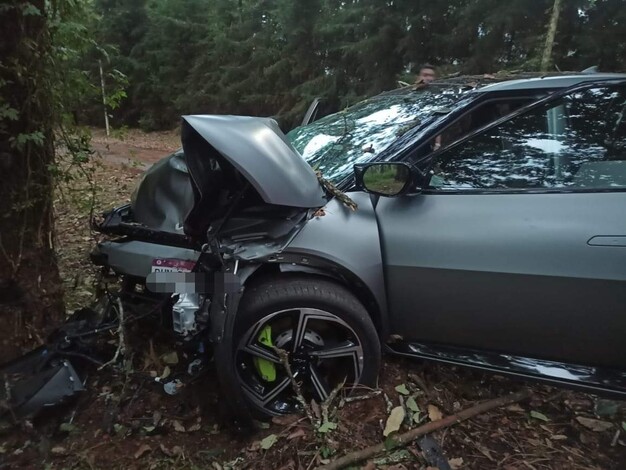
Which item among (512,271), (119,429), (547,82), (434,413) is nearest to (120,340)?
(119,429)

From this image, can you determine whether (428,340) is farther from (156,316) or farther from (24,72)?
(24,72)

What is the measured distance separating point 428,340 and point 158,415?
150 centimetres

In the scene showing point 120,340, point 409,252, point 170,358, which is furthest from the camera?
point 170,358

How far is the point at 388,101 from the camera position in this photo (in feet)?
10.5

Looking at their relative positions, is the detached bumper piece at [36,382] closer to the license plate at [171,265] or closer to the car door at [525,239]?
the license plate at [171,265]

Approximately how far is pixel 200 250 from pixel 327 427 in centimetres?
112

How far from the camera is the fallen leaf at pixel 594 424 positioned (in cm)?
248

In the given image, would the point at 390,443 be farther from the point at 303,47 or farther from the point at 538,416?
the point at 303,47

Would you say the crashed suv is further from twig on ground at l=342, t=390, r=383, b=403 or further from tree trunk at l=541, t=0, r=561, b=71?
tree trunk at l=541, t=0, r=561, b=71

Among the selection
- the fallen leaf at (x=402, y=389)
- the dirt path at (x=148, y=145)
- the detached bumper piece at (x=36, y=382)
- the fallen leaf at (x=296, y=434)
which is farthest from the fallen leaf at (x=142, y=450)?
Answer: the dirt path at (x=148, y=145)

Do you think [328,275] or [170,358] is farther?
[170,358]

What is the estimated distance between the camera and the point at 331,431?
2.30m

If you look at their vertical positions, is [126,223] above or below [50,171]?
below

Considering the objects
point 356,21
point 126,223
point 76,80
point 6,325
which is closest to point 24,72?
point 76,80
